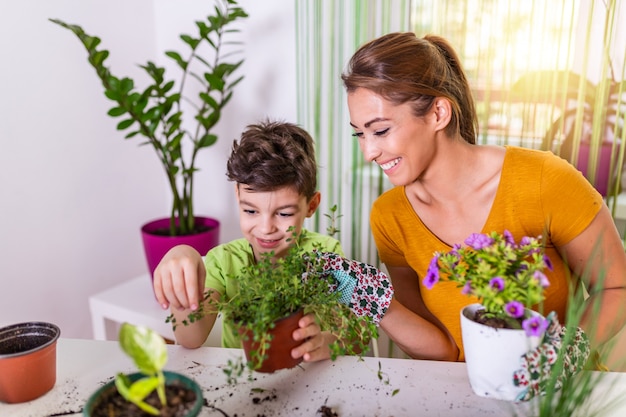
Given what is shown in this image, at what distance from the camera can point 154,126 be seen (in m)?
1.93

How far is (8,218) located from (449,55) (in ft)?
5.35

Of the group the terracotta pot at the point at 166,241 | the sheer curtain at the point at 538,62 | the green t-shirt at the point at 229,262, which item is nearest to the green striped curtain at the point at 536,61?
the sheer curtain at the point at 538,62

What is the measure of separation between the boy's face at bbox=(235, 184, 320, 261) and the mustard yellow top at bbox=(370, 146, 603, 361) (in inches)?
11.2

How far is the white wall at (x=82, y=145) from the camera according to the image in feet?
6.48

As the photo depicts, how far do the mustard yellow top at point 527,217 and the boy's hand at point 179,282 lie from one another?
60 centimetres

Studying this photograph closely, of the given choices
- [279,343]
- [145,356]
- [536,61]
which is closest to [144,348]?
[145,356]

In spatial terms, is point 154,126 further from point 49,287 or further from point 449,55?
point 449,55

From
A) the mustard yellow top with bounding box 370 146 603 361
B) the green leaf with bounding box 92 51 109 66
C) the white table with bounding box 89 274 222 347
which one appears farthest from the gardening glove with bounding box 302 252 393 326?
the green leaf with bounding box 92 51 109 66

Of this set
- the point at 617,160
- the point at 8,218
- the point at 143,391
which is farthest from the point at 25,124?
the point at 617,160

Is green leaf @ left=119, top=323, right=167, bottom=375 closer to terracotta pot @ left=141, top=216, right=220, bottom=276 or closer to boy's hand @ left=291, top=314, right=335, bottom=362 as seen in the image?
boy's hand @ left=291, top=314, right=335, bottom=362

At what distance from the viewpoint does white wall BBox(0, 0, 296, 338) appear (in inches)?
77.7

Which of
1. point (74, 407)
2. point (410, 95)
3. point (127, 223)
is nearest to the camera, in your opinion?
point (74, 407)

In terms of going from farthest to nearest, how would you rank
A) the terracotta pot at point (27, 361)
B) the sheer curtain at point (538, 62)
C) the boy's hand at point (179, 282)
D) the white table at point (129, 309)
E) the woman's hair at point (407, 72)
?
the white table at point (129, 309) < the sheer curtain at point (538, 62) < the woman's hair at point (407, 72) < the boy's hand at point (179, 282) < the terracotta pot at point (27, 361)

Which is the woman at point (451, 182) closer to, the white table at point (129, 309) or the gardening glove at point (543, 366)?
the gardening glove at point (543, 366)
